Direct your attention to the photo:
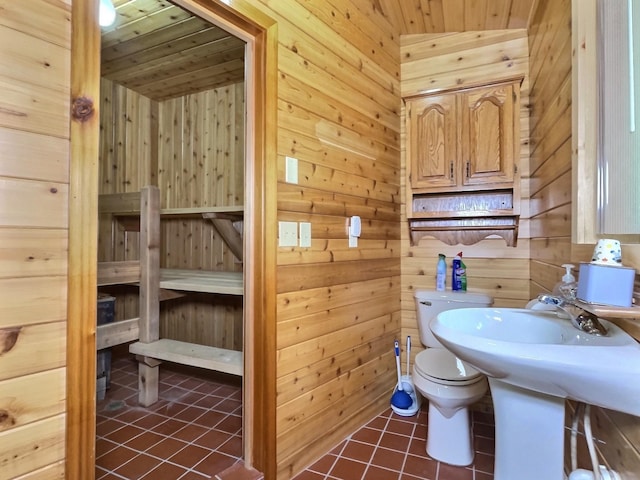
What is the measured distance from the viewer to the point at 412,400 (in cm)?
234

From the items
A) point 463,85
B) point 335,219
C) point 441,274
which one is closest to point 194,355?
point 335,219

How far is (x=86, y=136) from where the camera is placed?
94cm

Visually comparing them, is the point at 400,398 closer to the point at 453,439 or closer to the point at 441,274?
the point at 453,439

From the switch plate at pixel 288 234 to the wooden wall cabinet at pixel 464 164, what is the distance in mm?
1140

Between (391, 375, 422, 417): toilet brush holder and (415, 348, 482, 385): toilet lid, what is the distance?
46cm

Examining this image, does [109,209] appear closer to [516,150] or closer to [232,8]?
[232,8]

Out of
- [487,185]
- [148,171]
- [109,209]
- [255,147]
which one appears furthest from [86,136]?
[148,171]

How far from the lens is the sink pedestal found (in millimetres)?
1086

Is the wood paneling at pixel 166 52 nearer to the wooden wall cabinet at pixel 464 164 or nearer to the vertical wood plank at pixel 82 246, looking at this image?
the vertical wood plank at pixel 82 246

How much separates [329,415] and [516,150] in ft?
6.36

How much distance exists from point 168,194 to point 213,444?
2.40 meters

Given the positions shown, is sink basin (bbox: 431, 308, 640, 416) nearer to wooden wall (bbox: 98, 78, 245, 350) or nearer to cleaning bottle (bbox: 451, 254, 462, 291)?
cleaning bottle (bbox: 451, 254, 462, 291)

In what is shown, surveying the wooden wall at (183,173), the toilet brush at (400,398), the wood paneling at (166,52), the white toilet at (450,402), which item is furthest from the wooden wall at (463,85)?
the wooden wall at (183,173)

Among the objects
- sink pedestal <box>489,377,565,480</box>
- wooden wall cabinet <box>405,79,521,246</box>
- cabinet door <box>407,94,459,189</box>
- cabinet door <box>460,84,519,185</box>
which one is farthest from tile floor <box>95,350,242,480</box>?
cabinet door <box>460,84,519,185</box>
